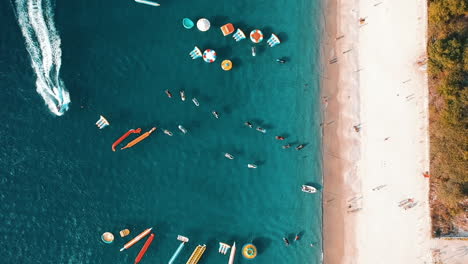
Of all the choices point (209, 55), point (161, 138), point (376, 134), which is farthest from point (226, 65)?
point (376, 134)

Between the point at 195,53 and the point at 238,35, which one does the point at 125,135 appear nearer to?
the point at 195,53

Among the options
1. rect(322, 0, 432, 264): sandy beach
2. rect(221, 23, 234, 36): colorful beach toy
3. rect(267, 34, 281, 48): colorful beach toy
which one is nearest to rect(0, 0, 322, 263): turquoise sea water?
rect(267, 34, 281, 48): colorful beach toy

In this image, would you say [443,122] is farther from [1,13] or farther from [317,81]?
[1,13]

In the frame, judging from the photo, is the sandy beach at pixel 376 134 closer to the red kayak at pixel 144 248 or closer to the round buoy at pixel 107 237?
the red kayak at pixel 144 248

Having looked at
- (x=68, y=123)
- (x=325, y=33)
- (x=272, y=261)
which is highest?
(x=325, y=33)

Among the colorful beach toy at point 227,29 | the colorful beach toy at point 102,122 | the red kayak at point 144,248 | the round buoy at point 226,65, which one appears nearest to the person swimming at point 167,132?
the colorful beach toy at point 102,122

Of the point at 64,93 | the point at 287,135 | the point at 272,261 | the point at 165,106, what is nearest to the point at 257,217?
the point at 272,261
